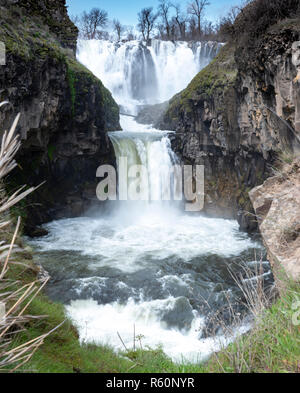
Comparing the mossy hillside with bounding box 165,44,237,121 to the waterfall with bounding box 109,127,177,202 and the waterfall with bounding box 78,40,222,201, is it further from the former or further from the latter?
the waterfall with bounding box 78,40,222,201

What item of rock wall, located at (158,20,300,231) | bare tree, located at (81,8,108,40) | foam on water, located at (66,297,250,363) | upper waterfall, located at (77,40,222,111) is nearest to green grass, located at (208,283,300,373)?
foam on water, located at (66,297,250,363)

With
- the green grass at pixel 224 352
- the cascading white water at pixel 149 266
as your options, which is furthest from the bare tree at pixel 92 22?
the green grass at pixel 224 352

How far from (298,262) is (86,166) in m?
13.6

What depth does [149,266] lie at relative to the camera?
887 centimetres

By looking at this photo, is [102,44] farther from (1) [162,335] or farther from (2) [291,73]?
(1) [162,335]

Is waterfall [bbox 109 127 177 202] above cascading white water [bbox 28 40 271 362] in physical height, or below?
above

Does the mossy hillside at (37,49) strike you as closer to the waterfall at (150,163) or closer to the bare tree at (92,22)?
the waterfall at (150,163)

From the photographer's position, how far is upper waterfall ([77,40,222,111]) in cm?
2594

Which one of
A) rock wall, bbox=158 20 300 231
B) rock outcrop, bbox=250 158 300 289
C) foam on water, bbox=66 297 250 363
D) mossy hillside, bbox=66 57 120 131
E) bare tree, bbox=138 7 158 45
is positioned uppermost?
bare tree, bbox=138 7 158 45

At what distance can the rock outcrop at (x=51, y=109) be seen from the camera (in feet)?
32.4

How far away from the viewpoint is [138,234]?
40.8 ft

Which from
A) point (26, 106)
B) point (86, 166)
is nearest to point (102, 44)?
point (86, 166)

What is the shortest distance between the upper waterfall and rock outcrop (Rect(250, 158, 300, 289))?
22.8m

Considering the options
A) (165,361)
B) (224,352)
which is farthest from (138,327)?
(224,352)
